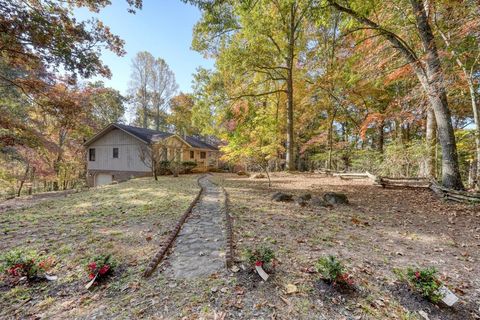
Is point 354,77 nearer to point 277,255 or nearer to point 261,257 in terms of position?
point 277,255

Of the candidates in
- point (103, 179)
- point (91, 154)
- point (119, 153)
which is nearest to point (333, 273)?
point (119, 153)

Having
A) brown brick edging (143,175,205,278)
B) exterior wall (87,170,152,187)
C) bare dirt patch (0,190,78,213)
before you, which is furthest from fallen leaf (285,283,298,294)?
exterior wall (87,170,152,187)

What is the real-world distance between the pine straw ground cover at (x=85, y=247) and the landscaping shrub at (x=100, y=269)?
99mm

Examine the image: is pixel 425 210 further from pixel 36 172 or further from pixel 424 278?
pixel 36 172

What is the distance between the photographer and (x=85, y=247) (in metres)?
3.34

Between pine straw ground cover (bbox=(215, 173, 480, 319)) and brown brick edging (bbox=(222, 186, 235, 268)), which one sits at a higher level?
brown brick edging (bbox=(222, 186, 235, 268))

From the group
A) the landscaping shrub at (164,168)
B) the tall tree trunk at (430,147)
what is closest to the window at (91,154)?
the landscaping shrub at (164,168)

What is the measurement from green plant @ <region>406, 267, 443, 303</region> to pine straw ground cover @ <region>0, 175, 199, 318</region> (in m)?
2.76

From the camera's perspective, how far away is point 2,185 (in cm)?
1498

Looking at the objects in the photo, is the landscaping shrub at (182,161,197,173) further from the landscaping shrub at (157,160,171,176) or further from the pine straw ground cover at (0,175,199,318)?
the pine straw ground cover at (0,175,199,318)

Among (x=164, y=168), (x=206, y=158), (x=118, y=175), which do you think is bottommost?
(x=118, y=175)

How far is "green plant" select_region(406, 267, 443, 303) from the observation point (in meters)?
2.09

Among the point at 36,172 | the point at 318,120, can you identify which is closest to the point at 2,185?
the point at 36,172

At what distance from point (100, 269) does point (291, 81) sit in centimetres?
1384
